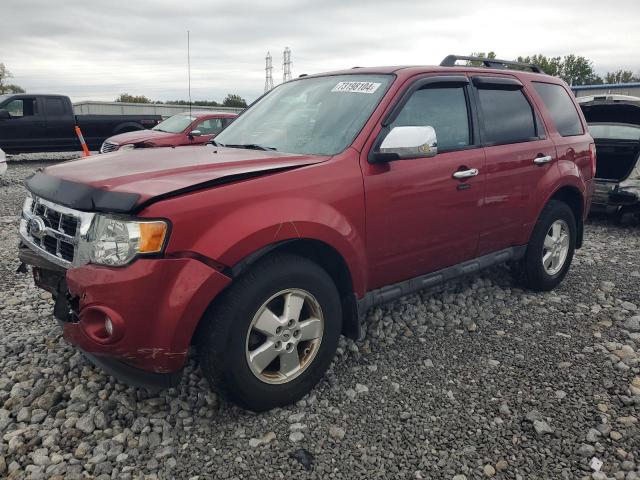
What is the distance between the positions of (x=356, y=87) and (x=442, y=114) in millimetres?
642

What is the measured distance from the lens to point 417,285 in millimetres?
3373

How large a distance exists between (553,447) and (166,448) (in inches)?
74.8

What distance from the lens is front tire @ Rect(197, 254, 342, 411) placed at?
240 cm

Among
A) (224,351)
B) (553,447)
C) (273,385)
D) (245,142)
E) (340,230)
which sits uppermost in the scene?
(245,142)

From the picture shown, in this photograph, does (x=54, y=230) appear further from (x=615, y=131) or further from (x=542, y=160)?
(x=615, y=131)

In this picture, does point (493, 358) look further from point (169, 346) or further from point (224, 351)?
point (169, 346)

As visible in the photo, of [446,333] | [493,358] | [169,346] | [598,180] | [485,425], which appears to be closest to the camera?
[169,346]

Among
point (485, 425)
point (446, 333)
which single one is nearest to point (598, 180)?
point (446, 333)

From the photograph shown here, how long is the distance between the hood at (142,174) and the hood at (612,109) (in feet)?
18.3

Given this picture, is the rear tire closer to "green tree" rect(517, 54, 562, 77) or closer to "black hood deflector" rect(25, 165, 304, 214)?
"black hood deflector" rect(25, 165, 304, 214)

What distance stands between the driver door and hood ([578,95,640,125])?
4.08 metres

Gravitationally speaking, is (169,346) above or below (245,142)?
below

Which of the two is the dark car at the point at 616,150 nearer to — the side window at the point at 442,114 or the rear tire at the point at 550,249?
the rear tire at the point at 550,249

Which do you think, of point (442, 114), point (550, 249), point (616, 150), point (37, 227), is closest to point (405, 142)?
point (442, 114)
